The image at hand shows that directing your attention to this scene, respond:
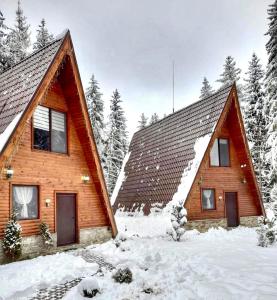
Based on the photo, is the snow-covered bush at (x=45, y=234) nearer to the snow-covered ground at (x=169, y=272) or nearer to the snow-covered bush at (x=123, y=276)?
the snow-covered ground at (x=169, y=272)

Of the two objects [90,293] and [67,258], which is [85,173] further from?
[90,293]

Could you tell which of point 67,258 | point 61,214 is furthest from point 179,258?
point 61,214

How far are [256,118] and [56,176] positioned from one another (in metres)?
18.2

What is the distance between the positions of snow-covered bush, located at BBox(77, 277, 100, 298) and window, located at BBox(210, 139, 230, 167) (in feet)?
36.8

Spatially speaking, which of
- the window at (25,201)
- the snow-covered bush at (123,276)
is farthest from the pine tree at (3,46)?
the snow-covered bush at (123,276)

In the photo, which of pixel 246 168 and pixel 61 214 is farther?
pixel 246 168

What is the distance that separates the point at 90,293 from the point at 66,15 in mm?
22378

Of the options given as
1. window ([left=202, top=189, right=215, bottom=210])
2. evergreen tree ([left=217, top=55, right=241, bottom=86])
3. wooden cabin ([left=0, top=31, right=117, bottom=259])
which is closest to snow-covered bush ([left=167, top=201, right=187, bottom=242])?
wooden cabin ([left=0, top=31, right=117, bottom=259])

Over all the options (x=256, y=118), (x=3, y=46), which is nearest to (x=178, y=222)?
(x=3, y=46)

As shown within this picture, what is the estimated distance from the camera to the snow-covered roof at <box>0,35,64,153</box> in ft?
30.5

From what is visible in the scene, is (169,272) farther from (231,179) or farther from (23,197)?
(231,179)

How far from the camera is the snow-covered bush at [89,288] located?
6.19 metres

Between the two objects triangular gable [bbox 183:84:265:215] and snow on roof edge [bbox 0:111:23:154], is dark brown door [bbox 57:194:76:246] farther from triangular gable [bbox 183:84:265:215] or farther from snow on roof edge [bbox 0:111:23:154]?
triangular gable [bbox 183:84:265:215]

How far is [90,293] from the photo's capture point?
617cm
